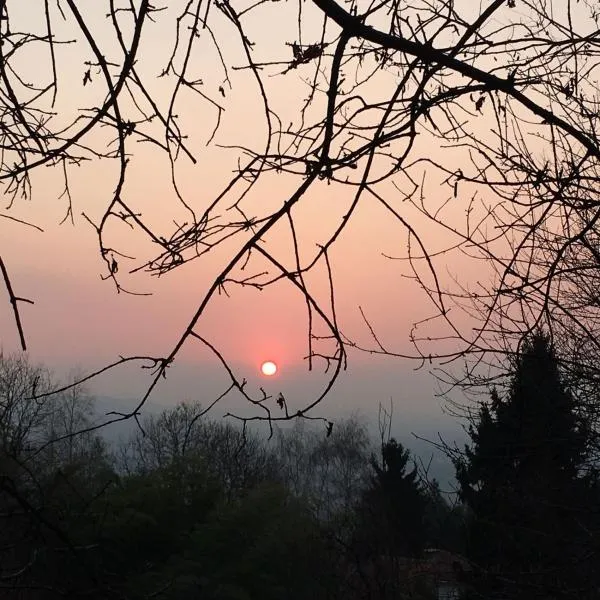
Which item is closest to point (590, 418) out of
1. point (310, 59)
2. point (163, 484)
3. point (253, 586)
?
point (310, 59)

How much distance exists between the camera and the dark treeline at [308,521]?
150 centimetres

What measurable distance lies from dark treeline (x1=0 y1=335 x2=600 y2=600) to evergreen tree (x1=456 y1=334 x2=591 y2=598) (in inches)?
0.7

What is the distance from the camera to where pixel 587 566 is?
5152mm

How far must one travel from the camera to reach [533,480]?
6215 mm

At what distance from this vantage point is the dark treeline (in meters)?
1.50

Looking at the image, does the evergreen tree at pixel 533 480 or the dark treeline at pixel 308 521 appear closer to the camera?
the dark treeline at pixel 308 521

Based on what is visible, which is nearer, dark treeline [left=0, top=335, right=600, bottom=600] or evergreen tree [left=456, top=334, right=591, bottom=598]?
dark treeline [left=0, top=335, right=600, bottom=600]

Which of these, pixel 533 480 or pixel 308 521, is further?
pixel 308 521

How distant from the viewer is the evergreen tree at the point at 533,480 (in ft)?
17.7

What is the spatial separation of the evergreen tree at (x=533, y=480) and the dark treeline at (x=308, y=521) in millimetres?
19

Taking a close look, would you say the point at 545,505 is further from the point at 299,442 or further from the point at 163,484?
the point at 299,442

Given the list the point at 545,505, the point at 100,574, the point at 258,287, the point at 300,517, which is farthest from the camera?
the point at 300,517

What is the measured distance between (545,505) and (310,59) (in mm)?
5003

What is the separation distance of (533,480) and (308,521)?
718cm
